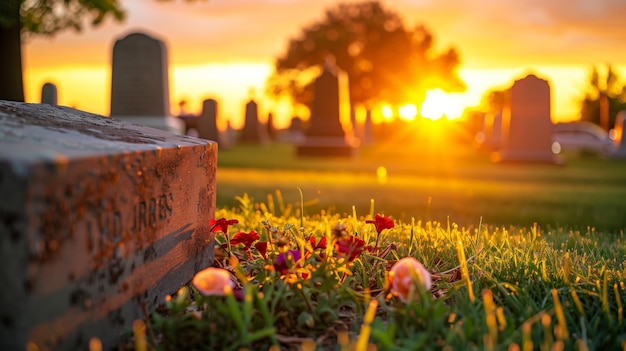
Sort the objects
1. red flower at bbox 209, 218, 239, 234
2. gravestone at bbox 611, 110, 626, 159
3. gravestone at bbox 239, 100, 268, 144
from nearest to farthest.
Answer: red flower at bbox 209, 218, 239, 234 → gravestone at bbox 611, 110, 626, 159 → gravestone at bbox 239, 100, 268, 144

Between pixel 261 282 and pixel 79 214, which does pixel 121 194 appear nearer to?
pixel 79 214

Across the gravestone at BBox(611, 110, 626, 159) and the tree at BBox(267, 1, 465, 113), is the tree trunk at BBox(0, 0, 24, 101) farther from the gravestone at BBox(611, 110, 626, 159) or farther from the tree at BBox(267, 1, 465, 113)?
the tree at BBox(267, 1, 465, 113)

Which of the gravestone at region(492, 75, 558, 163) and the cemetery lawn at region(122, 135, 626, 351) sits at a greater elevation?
the gravestone at region(492, 75, 558, 163)

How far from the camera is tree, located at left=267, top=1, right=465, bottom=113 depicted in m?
43.8

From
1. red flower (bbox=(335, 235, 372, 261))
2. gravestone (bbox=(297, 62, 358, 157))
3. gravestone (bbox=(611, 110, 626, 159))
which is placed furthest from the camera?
gravestone (bbox=(611, 110, 626, 159))

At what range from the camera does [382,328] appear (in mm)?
2135

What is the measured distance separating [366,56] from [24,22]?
3264 cm

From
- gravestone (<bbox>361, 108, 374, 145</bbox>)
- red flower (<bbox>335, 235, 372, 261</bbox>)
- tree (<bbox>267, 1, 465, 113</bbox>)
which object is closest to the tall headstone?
gravestone (<bbox>361, 108, 374, 145</bbox>)

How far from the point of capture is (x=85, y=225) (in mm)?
1968

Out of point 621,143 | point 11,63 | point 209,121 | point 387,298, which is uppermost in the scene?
point 11,63

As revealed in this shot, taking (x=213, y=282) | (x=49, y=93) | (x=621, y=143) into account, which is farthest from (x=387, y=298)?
(x=621, y=143)

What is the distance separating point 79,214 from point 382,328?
3.50 feet

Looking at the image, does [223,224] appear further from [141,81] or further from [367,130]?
[367,130]

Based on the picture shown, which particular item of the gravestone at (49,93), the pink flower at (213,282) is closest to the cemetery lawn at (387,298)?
the pink flower at (213,282)
